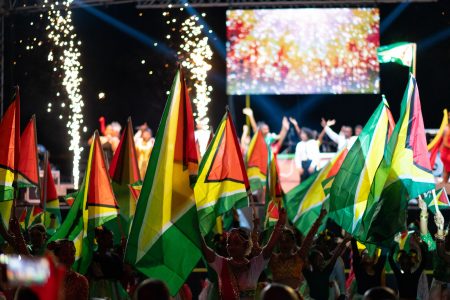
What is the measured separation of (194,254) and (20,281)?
3.96 metres

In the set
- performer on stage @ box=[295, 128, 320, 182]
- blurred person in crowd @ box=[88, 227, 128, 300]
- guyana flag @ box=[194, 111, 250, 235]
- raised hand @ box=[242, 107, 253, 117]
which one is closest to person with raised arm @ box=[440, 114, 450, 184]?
performer on stage @ box=[295, 128, 320, 182]

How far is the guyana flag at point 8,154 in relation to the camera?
1044 centimetres

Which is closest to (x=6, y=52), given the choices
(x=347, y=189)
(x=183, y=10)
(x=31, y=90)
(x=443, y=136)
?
(x=31, y=90)

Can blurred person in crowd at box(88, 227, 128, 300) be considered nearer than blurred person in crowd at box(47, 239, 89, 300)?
No

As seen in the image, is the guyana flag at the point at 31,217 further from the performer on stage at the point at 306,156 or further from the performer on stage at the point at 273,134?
the performer on stage at the point at 306,156

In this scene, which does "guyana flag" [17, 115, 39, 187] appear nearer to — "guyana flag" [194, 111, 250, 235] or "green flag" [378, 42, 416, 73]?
"guyana flag" [194, 111, 250, 235]

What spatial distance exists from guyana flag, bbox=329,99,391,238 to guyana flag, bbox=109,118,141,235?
3.10 meters

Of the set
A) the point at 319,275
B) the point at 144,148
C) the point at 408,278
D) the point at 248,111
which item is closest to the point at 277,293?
the point at 408,278

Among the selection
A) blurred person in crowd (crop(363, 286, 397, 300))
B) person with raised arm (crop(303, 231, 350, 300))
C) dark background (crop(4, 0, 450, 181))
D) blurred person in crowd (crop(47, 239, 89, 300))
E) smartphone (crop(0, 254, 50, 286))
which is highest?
dark background (crop(4, 0, 450, 181))

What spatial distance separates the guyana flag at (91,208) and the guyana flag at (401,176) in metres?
2.95

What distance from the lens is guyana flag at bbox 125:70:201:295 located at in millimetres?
7559

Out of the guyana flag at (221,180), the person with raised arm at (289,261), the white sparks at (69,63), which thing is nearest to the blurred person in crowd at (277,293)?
the person with raised arm at (289,261)

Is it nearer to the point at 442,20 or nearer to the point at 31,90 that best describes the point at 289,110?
the point at 442,20

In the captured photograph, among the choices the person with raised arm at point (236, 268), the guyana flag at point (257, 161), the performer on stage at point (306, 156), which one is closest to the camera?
the person with raised arm at point (236, 268)
